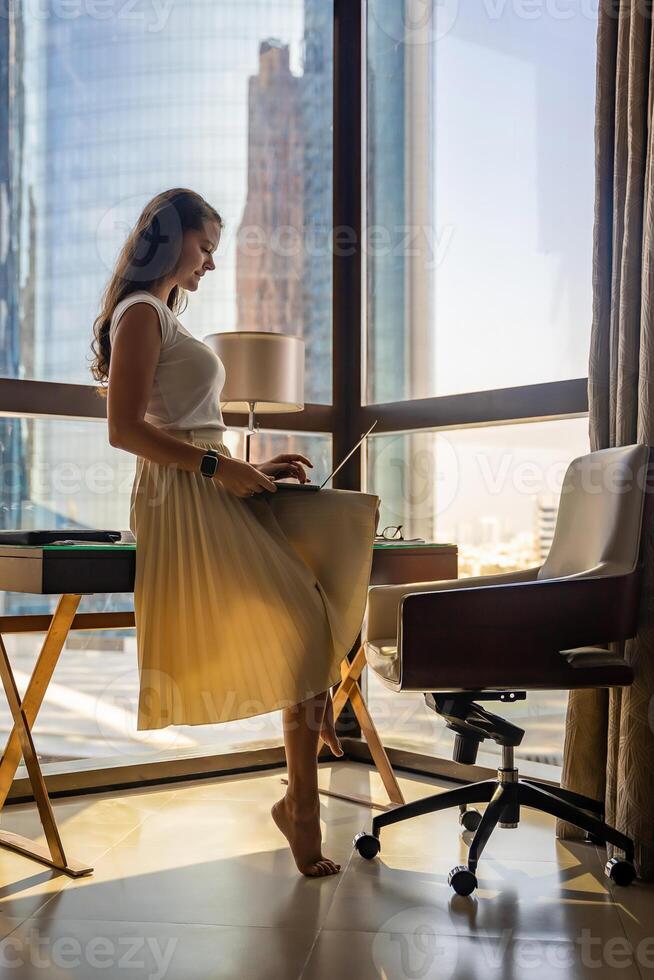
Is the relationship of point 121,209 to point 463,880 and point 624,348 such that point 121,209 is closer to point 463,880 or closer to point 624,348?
point 624,348

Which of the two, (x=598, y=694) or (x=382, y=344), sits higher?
(x=382, y=344)

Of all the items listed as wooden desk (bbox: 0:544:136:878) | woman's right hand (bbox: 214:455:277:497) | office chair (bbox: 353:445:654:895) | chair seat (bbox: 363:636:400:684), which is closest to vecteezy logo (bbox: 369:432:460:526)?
chair seat (bbox: 363:636:400:684)

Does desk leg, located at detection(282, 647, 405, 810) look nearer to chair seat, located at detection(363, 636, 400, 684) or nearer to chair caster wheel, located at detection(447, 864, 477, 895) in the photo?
chair seat, located at detection(363, 636, 400, 684)

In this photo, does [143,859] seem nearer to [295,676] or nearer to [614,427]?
[295,676]

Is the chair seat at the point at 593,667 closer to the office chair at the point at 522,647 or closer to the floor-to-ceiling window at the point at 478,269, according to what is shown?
the office chair at the point at 522,647

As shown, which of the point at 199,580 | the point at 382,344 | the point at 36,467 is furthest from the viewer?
the point at 382,344

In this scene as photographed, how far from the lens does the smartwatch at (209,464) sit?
224cm

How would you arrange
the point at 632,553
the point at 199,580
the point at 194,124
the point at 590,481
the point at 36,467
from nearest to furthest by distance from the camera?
1. the point at 199,580
2. the point at 632,553
3. the point at 590,481
4. the point at 36,467
5. the point at 194,124

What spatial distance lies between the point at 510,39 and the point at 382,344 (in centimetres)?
116

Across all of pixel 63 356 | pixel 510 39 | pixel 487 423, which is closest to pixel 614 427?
pixel 487 423

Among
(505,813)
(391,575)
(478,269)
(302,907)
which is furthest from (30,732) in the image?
(478,269)

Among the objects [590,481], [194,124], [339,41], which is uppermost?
[339,41]

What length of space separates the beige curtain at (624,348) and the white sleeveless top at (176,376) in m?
1.10

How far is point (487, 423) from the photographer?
3.41 metres
